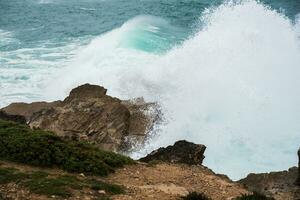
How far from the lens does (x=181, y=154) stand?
1391cm

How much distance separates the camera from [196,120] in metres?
21.4

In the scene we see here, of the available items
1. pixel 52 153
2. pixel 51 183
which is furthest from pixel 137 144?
pixel 51 183

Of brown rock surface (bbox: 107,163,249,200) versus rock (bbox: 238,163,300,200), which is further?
rock (bbox: 238,163,300,200)

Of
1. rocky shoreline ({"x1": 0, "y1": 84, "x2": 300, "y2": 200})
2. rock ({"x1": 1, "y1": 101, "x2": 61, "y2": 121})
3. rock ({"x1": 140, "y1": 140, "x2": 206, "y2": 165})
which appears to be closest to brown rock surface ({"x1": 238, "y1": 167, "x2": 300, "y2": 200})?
rocky shoreline ({"x1": 0, "y1": 84, "x2": 300, "y2": 200})

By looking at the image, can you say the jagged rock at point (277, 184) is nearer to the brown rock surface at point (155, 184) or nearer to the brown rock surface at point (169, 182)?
the brown rock surface at point (169, 182)

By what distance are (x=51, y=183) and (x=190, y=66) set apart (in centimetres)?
1708

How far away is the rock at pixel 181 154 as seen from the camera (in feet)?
45.3

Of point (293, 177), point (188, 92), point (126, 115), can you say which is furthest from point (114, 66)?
point (293, 177)

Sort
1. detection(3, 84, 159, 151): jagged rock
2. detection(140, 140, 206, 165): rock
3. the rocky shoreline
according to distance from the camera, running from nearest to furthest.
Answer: the rocky shoreline → detection(140, 140, 206, 165): rock → detection(3, 84, 159, 151): jagged rock

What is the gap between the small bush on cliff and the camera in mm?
12039

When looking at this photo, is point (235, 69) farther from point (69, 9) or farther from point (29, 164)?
point (69, 9)

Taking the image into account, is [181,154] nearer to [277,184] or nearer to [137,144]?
[277,184]

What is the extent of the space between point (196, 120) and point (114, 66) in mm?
7695

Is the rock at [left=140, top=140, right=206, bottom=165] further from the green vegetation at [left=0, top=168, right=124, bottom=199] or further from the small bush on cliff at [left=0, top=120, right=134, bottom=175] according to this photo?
the green vegetation at [left=0, top=168, right=124, bottom=199]
